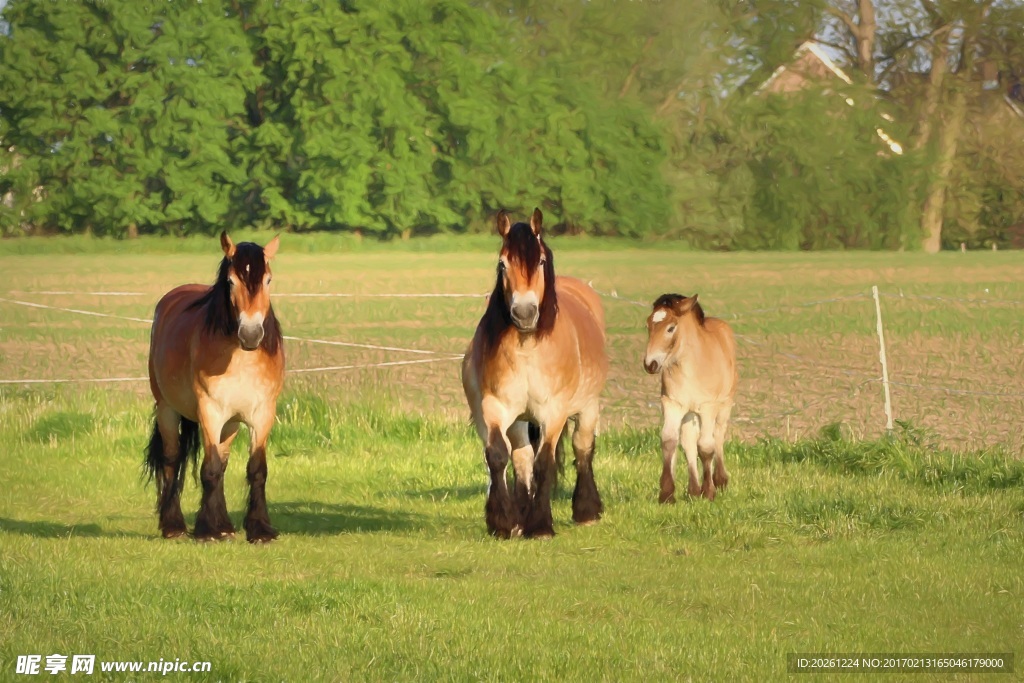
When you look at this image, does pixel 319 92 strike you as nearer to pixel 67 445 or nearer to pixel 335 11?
pixel 335 11

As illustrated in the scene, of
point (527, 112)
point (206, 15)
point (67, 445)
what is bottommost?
point (67, 445)

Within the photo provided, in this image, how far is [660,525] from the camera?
369 inches

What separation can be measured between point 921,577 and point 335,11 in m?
54.5

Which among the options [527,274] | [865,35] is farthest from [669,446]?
[865,35]

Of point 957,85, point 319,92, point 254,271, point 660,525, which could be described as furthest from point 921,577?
point 319,92

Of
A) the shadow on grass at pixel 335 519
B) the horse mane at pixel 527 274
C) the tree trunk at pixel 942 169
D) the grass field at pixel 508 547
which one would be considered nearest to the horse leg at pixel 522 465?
the grass field at pixel 508 547

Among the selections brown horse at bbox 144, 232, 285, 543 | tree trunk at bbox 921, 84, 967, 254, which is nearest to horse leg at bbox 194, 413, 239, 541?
brown horse at bbox 144, 232, 285, 543

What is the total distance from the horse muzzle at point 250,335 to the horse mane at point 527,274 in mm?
1459

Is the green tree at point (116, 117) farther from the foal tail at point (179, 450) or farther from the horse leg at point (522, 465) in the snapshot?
the horse leg at point (522, 465)

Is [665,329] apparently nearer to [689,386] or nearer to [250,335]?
[689,386]

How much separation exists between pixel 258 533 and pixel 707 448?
345 centimetres

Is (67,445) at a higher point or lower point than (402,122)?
lower

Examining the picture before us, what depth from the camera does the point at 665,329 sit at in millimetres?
A: 10297

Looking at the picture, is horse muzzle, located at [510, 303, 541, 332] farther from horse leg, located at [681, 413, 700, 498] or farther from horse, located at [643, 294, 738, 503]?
horse leg, located at [681, 413, 700, 498]
